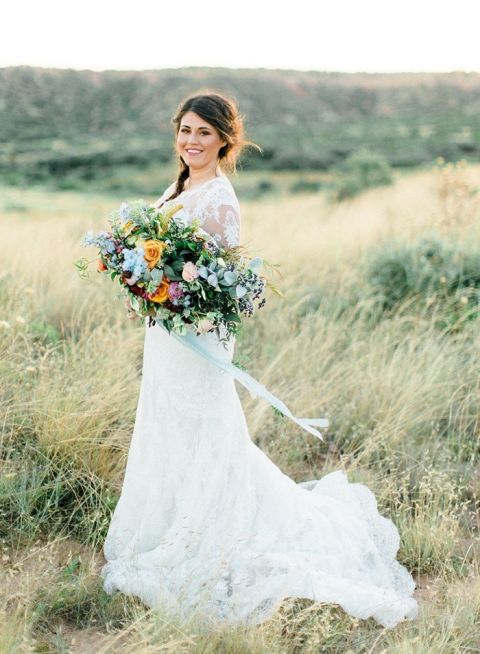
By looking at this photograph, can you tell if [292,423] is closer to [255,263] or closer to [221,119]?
[255,263]

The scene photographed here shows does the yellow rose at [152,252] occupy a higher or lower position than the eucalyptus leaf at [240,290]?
higher

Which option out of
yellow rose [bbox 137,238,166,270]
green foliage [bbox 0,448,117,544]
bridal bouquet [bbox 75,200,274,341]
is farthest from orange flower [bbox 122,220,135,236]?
green foliage [bbox 0,448,117,544]

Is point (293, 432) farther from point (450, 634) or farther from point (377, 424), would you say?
point (450, 634)

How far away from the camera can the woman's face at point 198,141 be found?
342cm

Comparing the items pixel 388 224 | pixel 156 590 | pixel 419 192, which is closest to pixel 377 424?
pixel 156 590

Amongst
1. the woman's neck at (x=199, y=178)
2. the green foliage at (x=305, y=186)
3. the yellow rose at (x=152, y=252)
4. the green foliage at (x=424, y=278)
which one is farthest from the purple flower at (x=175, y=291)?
the green foliage at (x=305, y=186)

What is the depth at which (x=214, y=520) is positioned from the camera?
3.43 m

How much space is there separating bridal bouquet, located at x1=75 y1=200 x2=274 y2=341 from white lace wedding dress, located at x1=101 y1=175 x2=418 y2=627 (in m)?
0.22

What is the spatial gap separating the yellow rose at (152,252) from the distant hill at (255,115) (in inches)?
914

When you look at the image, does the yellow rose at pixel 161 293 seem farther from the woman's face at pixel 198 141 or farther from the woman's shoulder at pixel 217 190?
the woman's face at pixel 198 141

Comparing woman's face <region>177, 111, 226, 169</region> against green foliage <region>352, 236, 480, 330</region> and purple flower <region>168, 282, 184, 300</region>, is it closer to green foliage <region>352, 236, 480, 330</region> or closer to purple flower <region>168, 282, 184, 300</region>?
purple flower <region>168, 282, 184, 300</region>

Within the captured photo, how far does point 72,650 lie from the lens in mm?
3014

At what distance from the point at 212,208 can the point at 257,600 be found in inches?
69.6

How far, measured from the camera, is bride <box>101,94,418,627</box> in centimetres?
325
